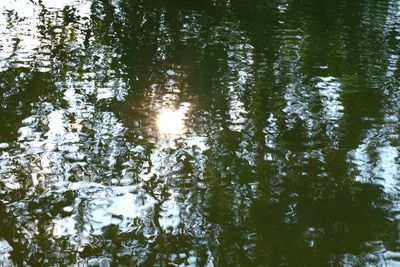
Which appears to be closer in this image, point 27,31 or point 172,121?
point 172,121

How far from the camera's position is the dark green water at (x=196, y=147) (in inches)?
166

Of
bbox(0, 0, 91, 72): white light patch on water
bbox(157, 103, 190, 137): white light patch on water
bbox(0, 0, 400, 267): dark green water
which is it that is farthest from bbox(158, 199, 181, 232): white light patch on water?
bbox(0, 0, 91, 72): white light patch on water

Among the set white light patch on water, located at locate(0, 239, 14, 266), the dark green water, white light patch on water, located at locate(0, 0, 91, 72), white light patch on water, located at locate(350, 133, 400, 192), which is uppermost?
white light patch on water, located at locate(0, 0, 91, 72)

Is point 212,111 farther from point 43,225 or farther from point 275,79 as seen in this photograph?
point 43,225

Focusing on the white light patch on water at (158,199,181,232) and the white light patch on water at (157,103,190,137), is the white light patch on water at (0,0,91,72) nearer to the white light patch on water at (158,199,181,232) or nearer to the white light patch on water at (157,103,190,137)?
the white light patch on water at (157,103,190,137)

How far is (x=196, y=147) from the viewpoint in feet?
18.6

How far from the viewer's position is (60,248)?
405 cm

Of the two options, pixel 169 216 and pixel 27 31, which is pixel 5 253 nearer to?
pixel 169 216

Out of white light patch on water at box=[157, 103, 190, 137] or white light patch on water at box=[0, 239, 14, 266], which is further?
white light patch on water at box=[157, 103, 190, 137]

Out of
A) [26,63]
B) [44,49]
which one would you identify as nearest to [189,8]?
[44,49]

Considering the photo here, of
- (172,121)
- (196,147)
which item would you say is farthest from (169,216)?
(172,121)

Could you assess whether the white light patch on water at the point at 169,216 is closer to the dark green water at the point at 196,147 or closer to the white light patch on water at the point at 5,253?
the dark green water at the point at 196,147

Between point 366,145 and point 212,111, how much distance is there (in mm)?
2031

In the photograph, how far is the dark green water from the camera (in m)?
4.22
